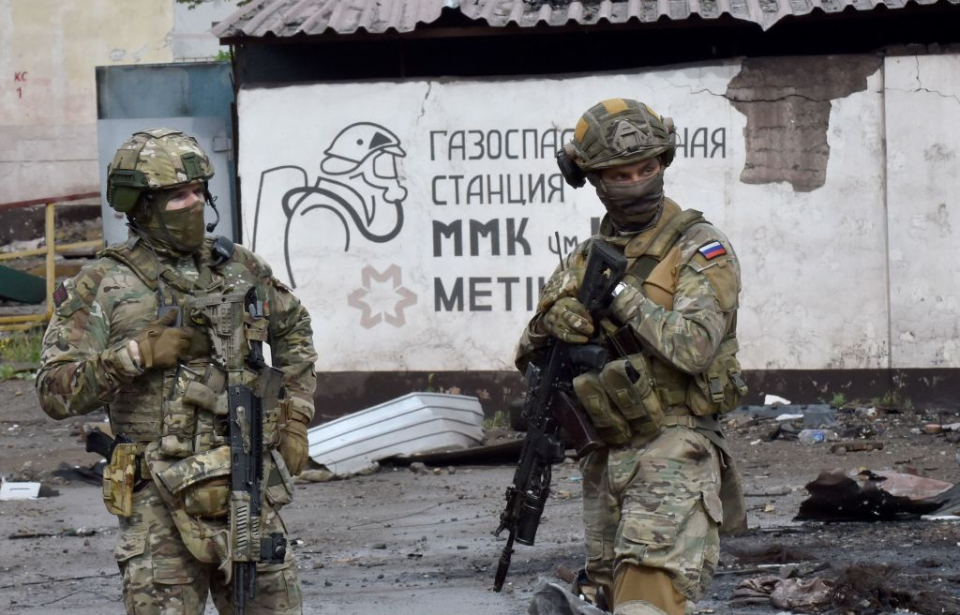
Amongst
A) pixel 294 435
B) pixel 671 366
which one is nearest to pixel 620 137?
pixel 671 366

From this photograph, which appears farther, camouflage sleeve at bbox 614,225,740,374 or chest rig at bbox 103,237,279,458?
chest rig at bbox 103,237,279,458

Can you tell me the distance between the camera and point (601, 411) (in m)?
4.10

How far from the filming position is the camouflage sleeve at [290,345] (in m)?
4.43

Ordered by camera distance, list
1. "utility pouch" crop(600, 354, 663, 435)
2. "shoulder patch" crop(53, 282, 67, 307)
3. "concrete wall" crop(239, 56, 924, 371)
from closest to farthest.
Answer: "utility pouch" crop(600, 354, 663, 435)
"shoulder patch" crop(53, 282, 67, 307)
"concrete wall" crop(239, 56, 924, 371)

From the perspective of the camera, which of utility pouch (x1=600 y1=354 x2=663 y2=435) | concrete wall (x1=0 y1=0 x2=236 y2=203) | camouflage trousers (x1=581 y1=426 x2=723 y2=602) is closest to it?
camouflage trousers (x1=581 y1=426 x2=723 y2=602)

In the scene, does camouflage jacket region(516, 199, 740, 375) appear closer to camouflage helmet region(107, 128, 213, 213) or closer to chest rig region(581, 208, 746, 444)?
chest rig region(581, 208, 746, 444)

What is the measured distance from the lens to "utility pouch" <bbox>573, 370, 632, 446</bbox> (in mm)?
4094

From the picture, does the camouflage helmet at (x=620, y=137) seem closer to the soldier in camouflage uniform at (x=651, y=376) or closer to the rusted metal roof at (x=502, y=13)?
the soldier in camouflage uniform at (x=651, y=376)

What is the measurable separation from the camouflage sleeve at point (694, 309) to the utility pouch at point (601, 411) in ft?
0.65

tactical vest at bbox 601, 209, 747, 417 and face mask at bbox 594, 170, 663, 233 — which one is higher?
face mask at bbox 594, 170, 663, 233

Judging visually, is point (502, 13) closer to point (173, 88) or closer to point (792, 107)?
point (792, 107)

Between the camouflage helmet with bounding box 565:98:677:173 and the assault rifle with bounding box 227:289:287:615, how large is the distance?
1.13m

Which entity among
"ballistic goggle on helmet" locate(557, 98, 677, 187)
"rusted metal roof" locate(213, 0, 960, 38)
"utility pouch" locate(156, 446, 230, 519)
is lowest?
"utility pouch" locate(156, 446, 230, 519)

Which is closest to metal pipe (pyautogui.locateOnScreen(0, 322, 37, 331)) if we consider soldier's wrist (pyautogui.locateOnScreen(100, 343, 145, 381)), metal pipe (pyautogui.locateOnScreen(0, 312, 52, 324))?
metal pipe (pyautogui.locateOnScreen(0, 312, 52, 324))
